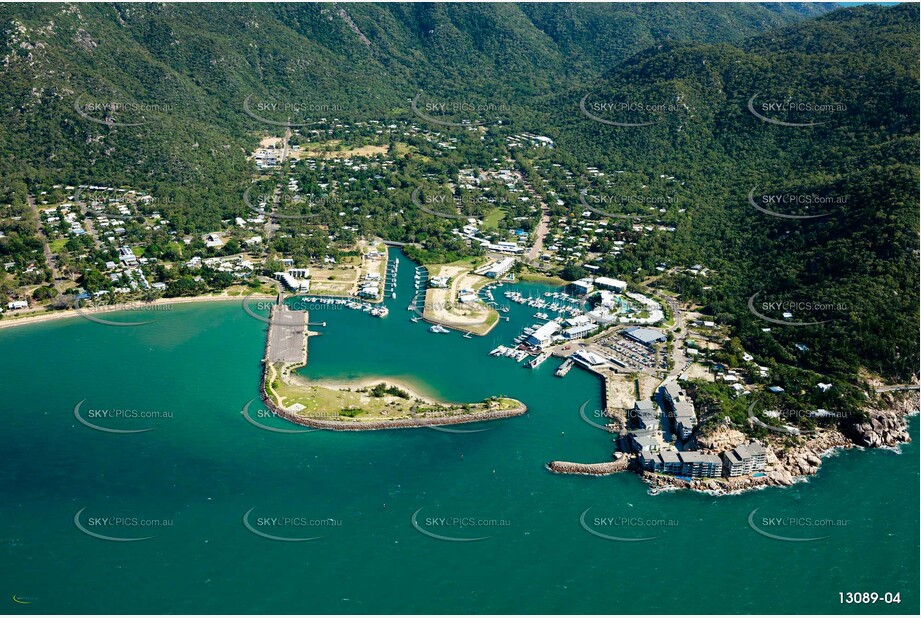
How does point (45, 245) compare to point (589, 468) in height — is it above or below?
above

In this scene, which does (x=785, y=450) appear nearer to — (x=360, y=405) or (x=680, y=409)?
(x=680, y=409)

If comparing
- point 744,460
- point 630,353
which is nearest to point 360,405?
point 630,353

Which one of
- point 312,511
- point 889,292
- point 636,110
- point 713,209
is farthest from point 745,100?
point 312,511

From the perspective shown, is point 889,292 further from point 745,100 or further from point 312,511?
point 745,100

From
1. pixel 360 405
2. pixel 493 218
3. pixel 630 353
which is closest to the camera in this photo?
pixel 360 405

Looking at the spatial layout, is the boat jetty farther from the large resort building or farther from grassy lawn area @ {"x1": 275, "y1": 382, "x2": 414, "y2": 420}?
grassy lawn area @ {"x1": 275, "y1": 382, "x2": 414, "y2": 420}

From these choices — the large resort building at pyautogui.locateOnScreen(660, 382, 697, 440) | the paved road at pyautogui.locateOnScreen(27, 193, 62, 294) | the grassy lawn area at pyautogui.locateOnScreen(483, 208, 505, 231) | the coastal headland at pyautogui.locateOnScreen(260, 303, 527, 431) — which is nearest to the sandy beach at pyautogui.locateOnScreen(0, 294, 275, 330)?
the paved road at pyautogui.locateOnScreen(27, 193, 62, 294)
